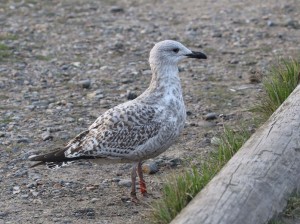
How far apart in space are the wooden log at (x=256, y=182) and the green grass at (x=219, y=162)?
18cm

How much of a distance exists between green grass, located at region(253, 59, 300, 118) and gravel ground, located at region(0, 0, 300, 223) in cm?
57

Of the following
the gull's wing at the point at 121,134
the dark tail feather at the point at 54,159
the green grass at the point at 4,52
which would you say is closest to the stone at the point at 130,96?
the green grass at the point at 4,52

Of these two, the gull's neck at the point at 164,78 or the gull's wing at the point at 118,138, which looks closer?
the gull's wing at the point at 118,138

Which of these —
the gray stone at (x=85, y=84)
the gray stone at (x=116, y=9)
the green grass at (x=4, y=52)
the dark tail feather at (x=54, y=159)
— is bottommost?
the gray stone at (x=85, y=84)

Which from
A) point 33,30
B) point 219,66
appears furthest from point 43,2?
point 219,66

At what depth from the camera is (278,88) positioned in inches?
310

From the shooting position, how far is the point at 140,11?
42.7 ft

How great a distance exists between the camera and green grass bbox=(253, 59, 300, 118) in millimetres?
7828

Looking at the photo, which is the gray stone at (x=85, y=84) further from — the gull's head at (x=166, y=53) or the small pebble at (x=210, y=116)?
the gull's head at (x=166, y=53)

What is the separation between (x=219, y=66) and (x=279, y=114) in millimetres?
3827

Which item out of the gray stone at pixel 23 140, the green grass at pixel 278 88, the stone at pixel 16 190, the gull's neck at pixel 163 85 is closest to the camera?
the stone at pixel 16 190

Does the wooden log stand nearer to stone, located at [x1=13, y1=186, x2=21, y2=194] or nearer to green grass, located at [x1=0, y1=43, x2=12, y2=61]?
stone, located at [x1=13, y1=186, x2=21, y2=194]

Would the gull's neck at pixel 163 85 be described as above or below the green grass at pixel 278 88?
above

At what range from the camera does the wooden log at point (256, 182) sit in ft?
17.1
